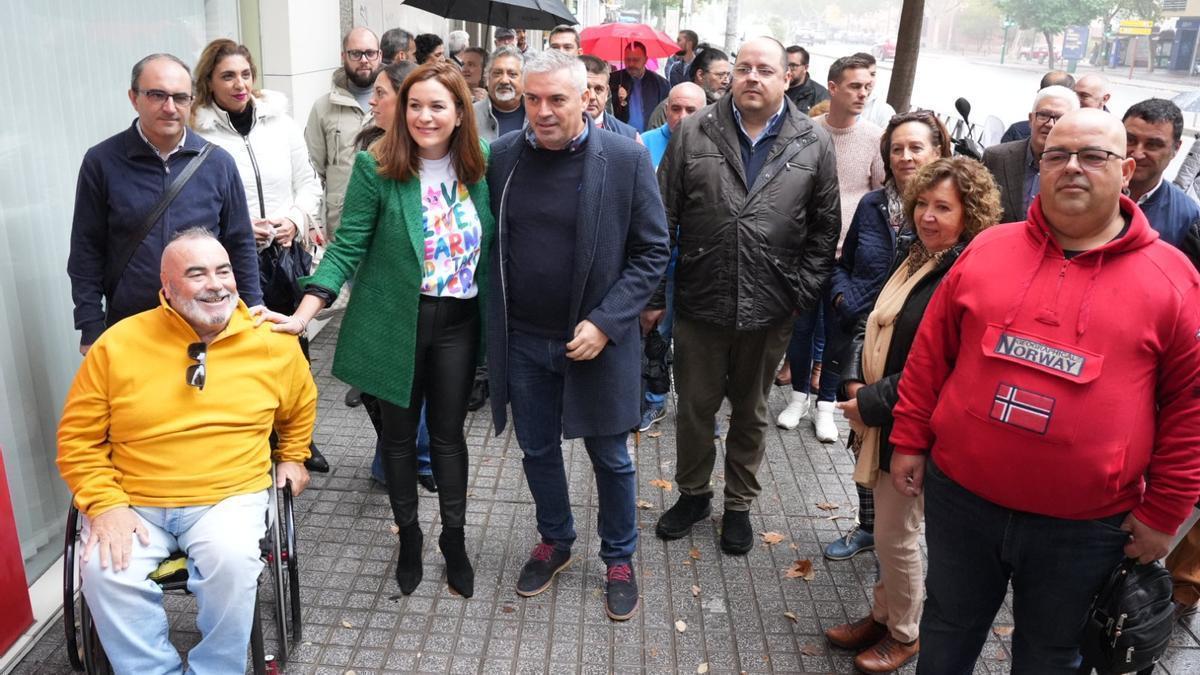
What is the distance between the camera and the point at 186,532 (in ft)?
9.75

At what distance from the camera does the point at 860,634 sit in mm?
3584

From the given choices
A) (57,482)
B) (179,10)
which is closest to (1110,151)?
(57,482)

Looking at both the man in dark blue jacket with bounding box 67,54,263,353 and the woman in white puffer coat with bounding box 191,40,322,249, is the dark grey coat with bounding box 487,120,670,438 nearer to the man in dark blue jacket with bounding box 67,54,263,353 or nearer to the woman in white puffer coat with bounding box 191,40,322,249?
the man in dark blue jacket with bounding box 67,54,263,353

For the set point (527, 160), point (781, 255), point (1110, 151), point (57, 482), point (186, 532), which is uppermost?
point (1110, 151)

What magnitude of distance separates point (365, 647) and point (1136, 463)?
8.92 ft

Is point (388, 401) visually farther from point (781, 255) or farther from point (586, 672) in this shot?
point (781, 255)

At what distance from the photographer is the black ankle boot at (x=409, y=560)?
385 centimetres

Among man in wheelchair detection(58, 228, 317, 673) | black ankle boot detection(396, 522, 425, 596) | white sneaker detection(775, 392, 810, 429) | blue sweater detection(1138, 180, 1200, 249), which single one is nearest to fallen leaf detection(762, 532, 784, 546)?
white sneaker detection(775, 392, 810, 429)

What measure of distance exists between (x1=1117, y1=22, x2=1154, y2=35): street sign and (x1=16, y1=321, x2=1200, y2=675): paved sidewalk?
114ft

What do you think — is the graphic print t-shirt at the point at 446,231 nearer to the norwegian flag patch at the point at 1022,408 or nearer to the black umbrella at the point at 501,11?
the norwegian flag patch at the point at 1022,408

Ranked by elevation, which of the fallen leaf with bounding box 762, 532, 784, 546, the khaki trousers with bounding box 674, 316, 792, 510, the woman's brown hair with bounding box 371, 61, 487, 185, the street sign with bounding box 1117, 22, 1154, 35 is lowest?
the fallen leaf with bounding box 762, 532, 784, 546

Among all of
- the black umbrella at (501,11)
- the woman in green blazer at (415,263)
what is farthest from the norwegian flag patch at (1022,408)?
the black umbrella at (501,11)

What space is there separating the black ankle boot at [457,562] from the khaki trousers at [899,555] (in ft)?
5.59

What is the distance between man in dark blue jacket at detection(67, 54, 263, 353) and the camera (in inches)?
131
